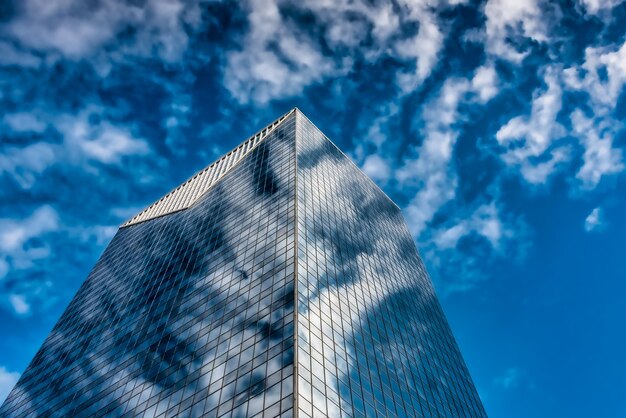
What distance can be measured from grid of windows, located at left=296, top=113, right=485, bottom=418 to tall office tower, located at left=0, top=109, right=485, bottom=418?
0.23 meters

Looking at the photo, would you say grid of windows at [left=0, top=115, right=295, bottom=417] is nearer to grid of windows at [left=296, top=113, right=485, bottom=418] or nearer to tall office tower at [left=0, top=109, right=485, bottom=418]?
tall office tower at [left=0, top=109, right=485, bottom=418]

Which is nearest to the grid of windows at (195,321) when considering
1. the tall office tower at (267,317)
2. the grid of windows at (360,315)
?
the tall office tower at (267,317)

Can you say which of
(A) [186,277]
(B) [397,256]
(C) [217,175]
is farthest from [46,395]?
(C) [217,175]

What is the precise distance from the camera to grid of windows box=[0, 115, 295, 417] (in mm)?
43531

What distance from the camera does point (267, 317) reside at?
47.1 m

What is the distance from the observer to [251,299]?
5244 centimetres

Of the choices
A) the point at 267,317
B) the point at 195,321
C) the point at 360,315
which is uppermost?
the point at 195,321

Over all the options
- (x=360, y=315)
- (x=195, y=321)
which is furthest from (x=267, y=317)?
(x=360, y=315)

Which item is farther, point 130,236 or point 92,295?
point 130,236

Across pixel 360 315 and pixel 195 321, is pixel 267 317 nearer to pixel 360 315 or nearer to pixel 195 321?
pixel 195 321

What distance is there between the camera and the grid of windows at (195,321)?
143 feet

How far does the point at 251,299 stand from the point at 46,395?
132 ft

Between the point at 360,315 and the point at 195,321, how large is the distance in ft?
63.2

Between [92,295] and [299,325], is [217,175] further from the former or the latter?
[299,325]
